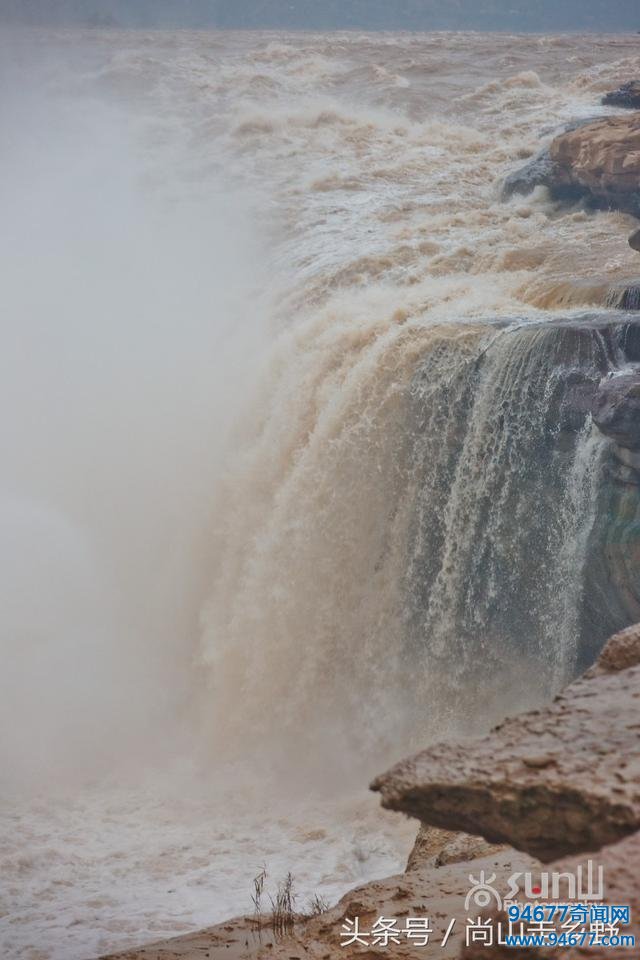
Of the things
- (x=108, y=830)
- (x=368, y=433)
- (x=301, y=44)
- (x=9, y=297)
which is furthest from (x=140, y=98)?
(x=108, y=830)

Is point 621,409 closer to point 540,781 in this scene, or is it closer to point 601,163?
point 540,781

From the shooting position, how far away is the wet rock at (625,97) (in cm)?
1419

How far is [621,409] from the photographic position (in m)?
5.82

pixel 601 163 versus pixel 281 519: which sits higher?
pixel 601 163

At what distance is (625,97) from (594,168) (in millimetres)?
4612

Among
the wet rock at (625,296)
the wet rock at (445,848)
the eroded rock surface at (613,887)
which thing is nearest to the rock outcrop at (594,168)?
the wet rock at (625,296)

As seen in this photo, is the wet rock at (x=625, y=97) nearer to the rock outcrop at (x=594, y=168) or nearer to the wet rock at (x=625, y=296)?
the rock outcrop at (x=594, y=168)

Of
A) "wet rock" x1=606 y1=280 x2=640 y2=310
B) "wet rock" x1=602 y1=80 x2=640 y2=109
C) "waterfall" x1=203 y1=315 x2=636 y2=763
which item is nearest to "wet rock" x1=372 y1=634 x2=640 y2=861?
"waterfall" x1=203 y1=315 x2=636 y2=763

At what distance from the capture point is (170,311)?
38.5ft

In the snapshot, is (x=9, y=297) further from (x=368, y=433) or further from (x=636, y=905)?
(x=636, y=905)

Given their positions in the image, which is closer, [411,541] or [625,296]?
[625,296]

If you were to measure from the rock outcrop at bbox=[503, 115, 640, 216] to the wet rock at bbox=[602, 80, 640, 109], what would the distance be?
324 centimetres

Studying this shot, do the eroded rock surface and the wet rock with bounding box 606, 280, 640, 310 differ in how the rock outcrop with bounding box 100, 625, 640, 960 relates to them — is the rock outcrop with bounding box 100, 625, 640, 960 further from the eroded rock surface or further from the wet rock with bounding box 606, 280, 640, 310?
the wet rock with bounding box 606, 280, 640, 310

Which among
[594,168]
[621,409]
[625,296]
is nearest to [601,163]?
[594,168]
